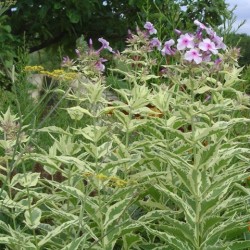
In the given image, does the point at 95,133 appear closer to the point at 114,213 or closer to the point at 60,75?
the point at 114,213

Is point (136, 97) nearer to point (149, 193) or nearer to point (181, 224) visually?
point (149, 193)

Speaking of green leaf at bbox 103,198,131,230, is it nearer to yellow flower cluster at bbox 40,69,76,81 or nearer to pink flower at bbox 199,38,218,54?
yellow flower cluster at bbox 40,69,76,81

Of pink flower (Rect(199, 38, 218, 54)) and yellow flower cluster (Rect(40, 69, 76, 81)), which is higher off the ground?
pink flower (Rect(199, 38, 218, 54))

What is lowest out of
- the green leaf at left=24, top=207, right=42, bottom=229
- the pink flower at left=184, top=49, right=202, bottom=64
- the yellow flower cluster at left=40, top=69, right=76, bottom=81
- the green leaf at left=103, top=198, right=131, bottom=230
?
the green leaf at left=24, top=207, right=42, bottom=229

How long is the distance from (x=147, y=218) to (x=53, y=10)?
21.8 feet

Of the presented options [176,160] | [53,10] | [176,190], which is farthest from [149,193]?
[53,10]

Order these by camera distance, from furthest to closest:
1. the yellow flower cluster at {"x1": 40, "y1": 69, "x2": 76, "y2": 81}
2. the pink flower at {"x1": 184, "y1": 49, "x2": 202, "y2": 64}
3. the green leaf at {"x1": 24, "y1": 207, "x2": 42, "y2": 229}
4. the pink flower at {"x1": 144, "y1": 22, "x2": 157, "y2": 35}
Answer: the pink flower at {"x1": 144, "y1": 22, "x2": 157, "y2": 35}
the pink flower at {"x1": 184, "y1": 49, "x2": 202, "y2": 64}
the green leaf at {"x1": 24, "y1": 207, "x2": 42, "y2": 229}
the yellow flower cluster at {"x1": 40, "y1": 69, "x2": 76, "y2": 81}

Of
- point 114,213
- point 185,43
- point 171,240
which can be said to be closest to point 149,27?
point 185,43

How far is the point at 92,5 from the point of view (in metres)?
9.38

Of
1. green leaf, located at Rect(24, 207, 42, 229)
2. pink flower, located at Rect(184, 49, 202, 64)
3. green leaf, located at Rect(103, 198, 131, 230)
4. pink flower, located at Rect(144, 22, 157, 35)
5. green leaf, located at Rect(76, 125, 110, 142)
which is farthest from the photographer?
pink flower, located at Rect(144, 22, 157, 35)

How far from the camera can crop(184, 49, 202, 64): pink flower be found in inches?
117

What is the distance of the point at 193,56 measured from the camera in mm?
2992

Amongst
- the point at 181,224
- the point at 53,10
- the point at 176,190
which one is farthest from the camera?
the point at 53,10

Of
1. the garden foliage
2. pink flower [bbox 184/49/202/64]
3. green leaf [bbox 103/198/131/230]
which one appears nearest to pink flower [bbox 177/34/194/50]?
the garden foliage
